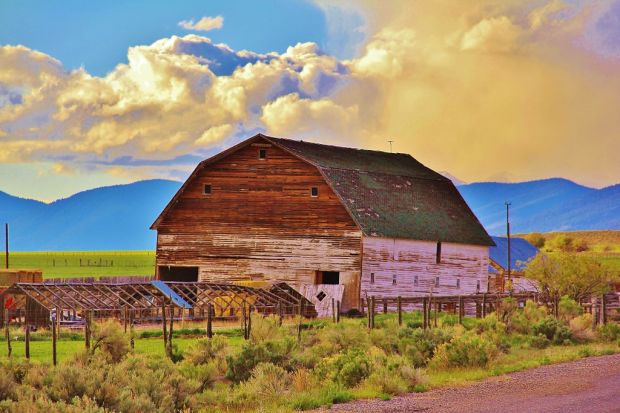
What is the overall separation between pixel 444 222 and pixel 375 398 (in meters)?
40.6

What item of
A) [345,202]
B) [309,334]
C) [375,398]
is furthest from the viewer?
[345,202]

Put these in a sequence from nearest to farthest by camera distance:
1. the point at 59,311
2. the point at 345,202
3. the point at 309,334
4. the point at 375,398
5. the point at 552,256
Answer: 1. the point at 375,398
2. the point at 309,334
3. the point at 59,311
4. the point at 345,202
5. the point at 552,256

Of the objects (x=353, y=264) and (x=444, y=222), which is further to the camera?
(x=444, y=222)

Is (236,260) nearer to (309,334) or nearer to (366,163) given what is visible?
(366,163)

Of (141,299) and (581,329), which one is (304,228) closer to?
(141,299)

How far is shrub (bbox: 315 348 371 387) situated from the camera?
84.0ft

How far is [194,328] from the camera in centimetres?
4747

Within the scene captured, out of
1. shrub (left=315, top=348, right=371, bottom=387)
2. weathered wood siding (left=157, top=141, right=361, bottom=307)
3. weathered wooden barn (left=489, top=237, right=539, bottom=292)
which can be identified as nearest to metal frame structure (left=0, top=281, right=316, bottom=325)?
weathered wood siding (left=157, top=141, right=361, bottom=307)

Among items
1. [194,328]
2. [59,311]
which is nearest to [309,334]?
[194,328]

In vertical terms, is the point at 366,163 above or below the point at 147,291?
above

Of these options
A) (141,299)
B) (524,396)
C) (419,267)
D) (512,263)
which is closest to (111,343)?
(524,396)

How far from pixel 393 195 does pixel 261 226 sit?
7.75m

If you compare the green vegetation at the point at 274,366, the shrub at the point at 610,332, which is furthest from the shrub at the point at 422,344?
the shrub at the point at 610,332

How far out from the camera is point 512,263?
103250 millimetres
